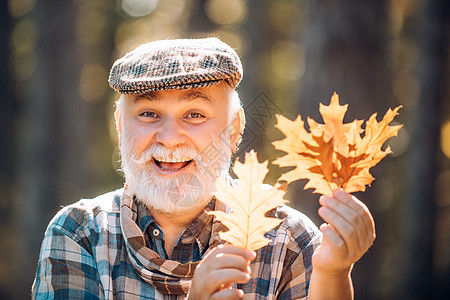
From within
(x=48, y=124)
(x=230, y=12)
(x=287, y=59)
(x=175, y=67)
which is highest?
(x=230, y=12)

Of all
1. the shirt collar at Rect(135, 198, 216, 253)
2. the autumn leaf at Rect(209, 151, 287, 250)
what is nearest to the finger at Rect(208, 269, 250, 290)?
the autumn leaf at Rect(209, 151, 287, 250)

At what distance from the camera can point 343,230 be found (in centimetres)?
168

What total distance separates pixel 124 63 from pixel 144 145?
1.50 ft

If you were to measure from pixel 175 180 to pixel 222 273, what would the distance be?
79 centimetres

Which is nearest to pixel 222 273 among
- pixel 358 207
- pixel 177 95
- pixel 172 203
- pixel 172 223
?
pixel 358 207

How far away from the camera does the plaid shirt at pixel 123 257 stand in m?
2.32

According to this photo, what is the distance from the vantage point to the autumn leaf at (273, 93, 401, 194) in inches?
68.1

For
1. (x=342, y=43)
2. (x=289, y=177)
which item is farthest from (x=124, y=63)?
(x=342, y=43)

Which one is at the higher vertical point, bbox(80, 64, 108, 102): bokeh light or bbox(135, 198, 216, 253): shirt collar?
bbox(80, 64, 108, 102): bokeh light

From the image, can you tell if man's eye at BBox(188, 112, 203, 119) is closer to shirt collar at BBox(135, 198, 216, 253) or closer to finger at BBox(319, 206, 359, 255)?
shirt collar at BBox(135, 198, 216, 253)

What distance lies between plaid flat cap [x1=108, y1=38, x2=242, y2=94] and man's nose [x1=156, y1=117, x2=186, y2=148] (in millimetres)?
184

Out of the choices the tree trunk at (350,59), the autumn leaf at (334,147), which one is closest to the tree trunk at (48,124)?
the tree trunk at (350,59)

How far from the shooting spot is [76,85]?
9.30 metres

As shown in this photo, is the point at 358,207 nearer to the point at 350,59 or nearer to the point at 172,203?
the point at 172,203
